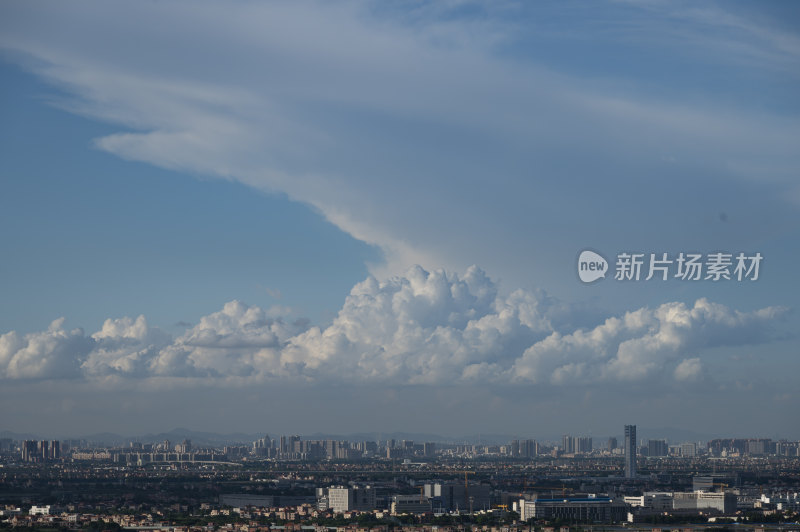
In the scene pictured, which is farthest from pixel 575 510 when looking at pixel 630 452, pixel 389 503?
pixel 630 452

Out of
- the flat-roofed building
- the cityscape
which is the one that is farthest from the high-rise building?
the flat-roofed building

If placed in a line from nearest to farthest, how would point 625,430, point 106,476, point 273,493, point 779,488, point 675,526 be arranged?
1. point 675,526
2. point 273,493
3. point 779,488
4. point 106,476
5. point 625,430

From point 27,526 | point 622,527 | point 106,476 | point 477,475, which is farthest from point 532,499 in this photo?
point 106,476

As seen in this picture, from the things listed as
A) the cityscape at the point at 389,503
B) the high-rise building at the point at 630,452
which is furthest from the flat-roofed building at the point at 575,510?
the high-rise building at the point at 630,452

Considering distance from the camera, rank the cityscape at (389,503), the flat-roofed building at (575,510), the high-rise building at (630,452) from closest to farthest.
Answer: the cityscape at (389,503)
the flat-roofed building at (575,510)
the high-rise building at (630,452)

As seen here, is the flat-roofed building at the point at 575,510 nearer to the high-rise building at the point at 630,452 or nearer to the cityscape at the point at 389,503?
the cityscape at the point at 389,503

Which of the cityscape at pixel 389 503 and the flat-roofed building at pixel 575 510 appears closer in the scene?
the cityscape at pixel 389 503

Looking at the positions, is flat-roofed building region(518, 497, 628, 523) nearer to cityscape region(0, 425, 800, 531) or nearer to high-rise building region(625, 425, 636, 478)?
cityscape region(0, 425, 800, 531)

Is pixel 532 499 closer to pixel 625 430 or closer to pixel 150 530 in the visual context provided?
pixel 150 530
